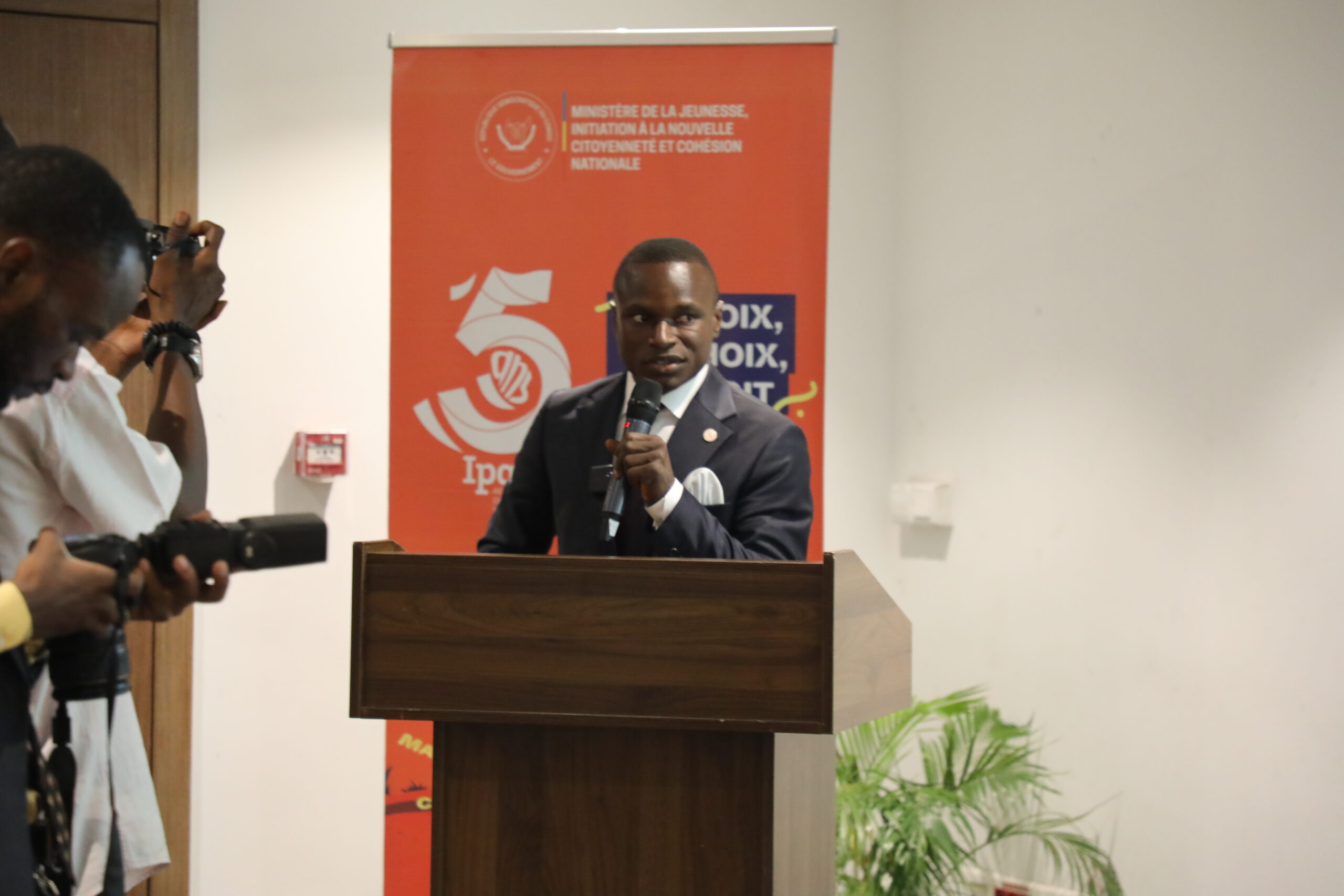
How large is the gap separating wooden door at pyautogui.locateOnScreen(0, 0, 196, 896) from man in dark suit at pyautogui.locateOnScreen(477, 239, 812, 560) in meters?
1.88

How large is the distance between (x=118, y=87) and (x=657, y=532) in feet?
8.99

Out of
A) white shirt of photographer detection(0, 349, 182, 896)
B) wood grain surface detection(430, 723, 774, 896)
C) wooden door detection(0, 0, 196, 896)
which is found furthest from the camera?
wooden door detection(0, 0, 196, 896)

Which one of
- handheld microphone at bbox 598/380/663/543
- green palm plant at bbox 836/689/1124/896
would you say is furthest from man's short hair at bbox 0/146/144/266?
green palm plant at bbox 836/689/1124/896

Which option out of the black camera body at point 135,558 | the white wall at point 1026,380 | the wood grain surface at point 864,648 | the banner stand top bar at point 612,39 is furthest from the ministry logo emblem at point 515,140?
the black camera body at point 135,558

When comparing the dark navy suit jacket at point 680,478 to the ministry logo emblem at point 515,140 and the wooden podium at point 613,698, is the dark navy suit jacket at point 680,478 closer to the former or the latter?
the wooden podium at point 613,698

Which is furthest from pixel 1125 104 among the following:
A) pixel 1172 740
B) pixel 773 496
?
pixel 773 496

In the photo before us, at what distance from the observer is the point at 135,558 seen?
3.67ft

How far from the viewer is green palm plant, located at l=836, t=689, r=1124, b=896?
3055 millimetres

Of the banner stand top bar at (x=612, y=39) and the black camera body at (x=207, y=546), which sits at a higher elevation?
the banner stand top bar at (x=612, y=39)

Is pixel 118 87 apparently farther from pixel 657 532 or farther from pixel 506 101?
pixel 657 532

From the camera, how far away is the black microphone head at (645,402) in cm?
173

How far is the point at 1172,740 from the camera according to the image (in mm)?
3193

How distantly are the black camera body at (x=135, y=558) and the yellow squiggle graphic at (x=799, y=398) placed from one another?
1.58 m

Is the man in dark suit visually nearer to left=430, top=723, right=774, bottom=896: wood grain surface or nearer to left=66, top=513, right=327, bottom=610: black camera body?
left=430, top=723, right=774, bottom=896: wood grain surface
